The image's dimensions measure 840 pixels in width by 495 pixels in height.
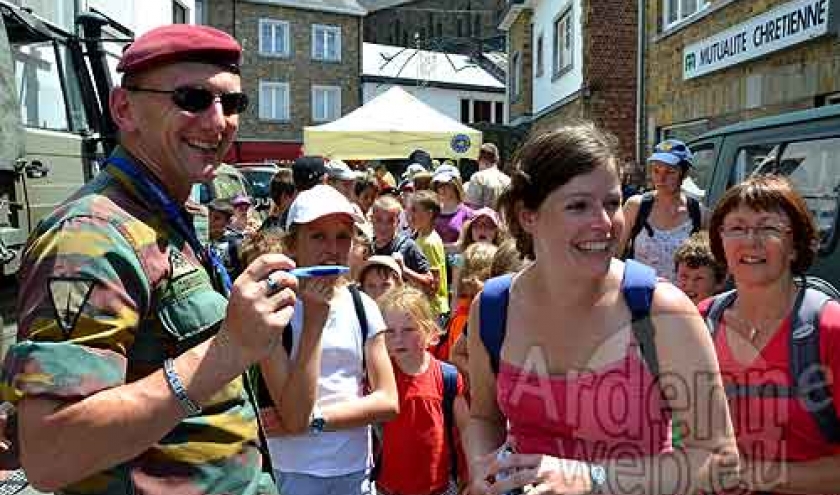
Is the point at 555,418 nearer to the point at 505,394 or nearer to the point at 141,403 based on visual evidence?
the point at 505,394

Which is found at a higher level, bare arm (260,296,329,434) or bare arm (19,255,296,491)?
bare arm (19,255,296,491)

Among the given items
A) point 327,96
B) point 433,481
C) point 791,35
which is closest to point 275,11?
point 327,96

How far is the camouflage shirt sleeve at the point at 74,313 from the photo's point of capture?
60.2 inches

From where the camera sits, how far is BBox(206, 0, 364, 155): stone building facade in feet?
139

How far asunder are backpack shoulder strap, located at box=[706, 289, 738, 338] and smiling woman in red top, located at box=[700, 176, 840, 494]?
0.02m

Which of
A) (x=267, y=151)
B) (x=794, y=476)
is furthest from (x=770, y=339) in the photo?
(x=267, y=151)

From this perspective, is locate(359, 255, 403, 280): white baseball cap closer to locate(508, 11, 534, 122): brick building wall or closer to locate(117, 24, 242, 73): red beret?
locate(117, 24, 242, 73): red beret

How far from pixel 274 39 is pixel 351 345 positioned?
41.9 metres

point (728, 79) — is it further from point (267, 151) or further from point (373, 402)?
point (267, 151)

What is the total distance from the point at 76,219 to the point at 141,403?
1.18ft

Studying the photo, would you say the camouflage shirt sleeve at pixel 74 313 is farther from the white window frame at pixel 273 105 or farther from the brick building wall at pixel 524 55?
the white window frame at pixel 273 105

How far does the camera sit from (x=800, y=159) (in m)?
4.26

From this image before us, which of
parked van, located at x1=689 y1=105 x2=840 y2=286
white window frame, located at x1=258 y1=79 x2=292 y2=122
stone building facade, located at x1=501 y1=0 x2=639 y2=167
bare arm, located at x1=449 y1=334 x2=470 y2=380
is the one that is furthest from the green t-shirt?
white window frame, located at x1=258 y1=79 x2=292 y2=122

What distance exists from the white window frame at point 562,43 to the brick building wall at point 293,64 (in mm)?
21015
